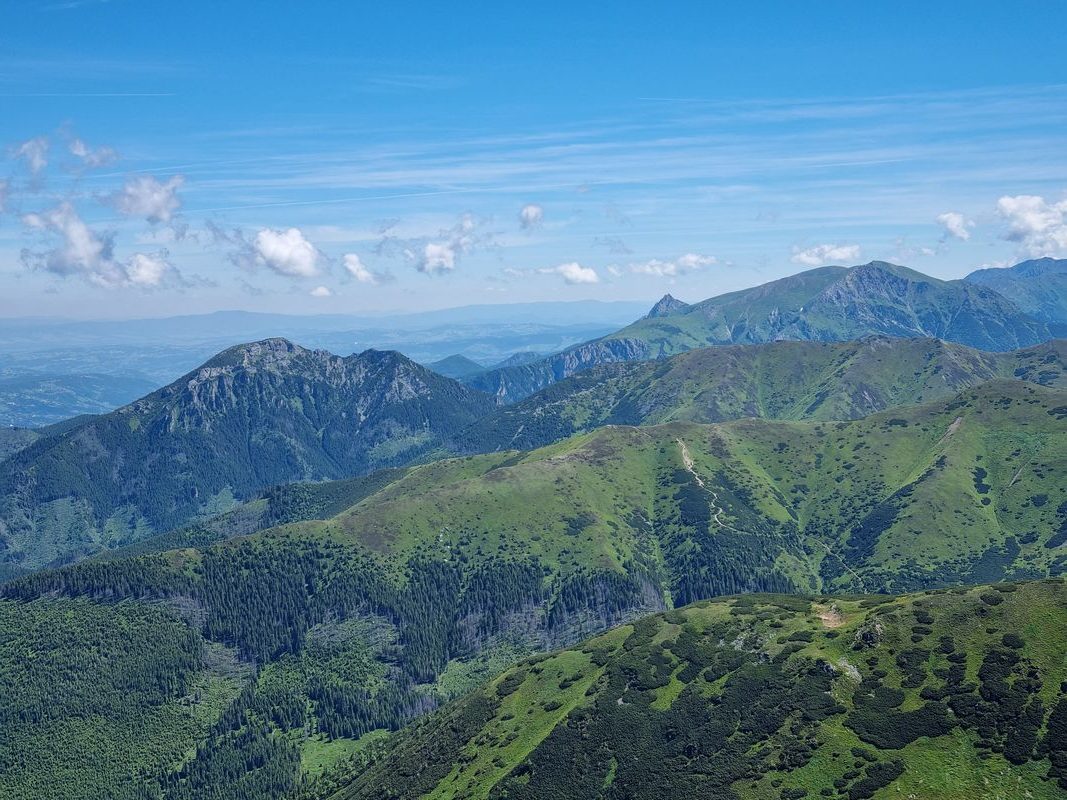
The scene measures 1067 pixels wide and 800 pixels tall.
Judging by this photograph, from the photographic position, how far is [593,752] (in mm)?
175125

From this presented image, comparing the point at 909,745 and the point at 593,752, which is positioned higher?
the point at 909,745

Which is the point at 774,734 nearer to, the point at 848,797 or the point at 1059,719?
the point at 848,797

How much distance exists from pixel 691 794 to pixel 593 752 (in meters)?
30.7

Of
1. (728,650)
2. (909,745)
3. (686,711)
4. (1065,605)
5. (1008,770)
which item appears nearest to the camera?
(1008,770)

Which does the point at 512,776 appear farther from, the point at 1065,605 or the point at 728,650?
the point at 1065,605

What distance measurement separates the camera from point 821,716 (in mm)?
151250

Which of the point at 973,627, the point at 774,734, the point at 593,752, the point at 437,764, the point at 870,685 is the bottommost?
the point at 437,764

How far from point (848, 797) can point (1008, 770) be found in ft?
79.8

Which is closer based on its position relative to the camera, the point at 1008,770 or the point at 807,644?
the point at 1008,770

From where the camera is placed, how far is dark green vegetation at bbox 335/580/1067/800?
13012 centimetres

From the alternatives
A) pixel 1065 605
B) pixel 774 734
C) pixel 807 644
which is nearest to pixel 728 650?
pixel 807 644

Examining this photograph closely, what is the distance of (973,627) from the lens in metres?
155

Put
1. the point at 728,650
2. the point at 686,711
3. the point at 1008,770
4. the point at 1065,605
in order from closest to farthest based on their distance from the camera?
the point at 1008,770, the point at 1065,605, the point at 686,711, the point at 728,650

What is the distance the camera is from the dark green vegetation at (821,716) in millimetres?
130125
